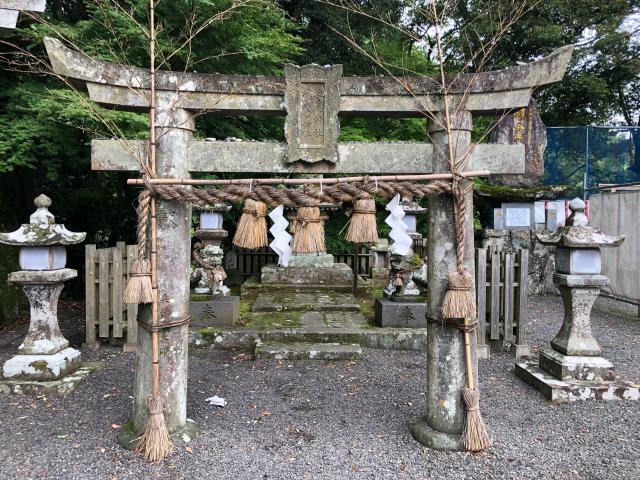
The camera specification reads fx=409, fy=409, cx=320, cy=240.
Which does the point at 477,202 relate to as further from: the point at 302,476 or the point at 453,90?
the point at 302,476

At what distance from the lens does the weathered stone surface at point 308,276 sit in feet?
31.6

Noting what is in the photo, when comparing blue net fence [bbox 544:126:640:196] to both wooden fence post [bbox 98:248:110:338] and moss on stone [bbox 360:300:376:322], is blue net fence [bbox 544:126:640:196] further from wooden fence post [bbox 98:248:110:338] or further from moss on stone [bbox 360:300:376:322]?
wooden fence post [bbox 98:248:110:338]

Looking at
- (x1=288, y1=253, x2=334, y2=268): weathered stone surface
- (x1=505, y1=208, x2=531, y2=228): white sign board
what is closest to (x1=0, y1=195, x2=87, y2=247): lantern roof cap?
(x1=288, y1=253, x2=334, y2=268): weathered stone surface

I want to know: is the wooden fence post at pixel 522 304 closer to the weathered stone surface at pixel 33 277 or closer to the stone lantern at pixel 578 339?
the stone lantern at pixel 578 339

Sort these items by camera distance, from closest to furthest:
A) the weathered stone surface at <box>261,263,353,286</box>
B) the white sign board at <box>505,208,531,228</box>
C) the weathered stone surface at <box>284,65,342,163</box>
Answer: the weathered stone surface at <box>284,65,342,163</box> < the weathered stone surface at <box>261,263,353,286</box> < the white sign board at <box>505,208,531,228</box>

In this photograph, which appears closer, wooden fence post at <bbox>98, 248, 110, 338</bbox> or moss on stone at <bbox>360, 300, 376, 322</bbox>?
wooden fence post at <bbox>98, 248, 110, 338</bbox>

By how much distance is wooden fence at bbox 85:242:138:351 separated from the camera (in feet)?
19.8

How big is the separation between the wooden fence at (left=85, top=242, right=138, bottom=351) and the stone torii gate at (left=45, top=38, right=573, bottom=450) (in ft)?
9.84

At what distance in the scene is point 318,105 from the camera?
3.57 meters

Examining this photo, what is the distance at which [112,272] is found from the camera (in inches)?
241

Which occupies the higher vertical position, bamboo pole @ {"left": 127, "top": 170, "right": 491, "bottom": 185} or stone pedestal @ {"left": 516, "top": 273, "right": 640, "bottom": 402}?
bamboo pole @ {"left": 127, "top": 170, "right": 491, "bottom": 185}

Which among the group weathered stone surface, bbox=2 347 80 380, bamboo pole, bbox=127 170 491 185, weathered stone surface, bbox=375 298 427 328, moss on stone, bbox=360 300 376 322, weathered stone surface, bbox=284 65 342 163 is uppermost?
weathered stone surface, bbox=284 65 342 163

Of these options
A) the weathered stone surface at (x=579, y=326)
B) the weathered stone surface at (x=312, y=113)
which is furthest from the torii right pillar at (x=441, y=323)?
the weathered stone surface at (x=579, y=326)

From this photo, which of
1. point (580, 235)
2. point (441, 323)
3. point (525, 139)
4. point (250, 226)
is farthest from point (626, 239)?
point (250, 226)
